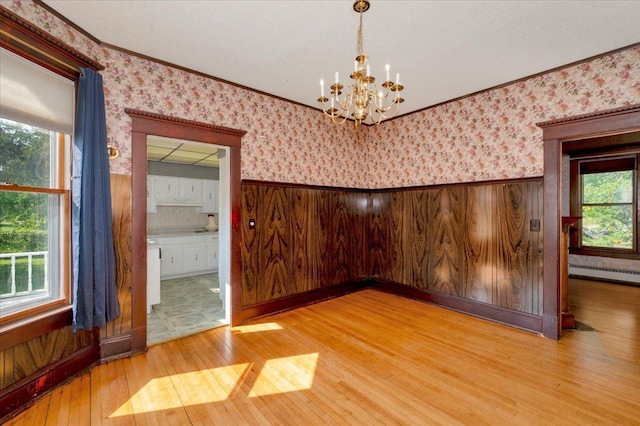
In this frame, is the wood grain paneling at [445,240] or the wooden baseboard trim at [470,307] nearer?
the wooden baseboard trim at [470,307]

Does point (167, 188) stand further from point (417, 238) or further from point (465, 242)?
point (465, 242)

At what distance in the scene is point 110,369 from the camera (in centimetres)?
255

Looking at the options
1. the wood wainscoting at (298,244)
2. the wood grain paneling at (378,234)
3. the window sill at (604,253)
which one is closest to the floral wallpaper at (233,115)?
the wood wainscoting at (298,244)

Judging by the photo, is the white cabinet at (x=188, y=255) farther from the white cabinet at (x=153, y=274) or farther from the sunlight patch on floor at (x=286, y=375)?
the sunlight patch on floor at (x=286, y=375)

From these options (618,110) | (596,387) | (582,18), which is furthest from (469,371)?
(582,18)

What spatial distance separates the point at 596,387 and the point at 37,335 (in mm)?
4323

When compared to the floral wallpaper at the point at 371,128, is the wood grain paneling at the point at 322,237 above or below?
below

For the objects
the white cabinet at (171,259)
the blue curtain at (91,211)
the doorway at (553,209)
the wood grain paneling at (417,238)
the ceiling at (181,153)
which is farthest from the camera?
the white cabinet at (171,259)

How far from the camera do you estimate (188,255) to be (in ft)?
20.4

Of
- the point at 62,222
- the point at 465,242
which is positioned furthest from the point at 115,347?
the point at 465,242

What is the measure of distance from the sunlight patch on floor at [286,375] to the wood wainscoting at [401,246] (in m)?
1.15

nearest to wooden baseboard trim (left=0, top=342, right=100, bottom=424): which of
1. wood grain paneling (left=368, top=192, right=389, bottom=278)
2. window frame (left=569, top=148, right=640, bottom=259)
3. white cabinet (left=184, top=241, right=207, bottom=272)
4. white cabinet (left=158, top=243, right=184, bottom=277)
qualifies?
white cabinet (left=158, top=243, right=184, bottom=277)

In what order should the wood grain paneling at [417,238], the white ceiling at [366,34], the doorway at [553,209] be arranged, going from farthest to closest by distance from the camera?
the wood grain paneling at [417,238] → the doorway at [553,209] → the white ceiling at [366,34]

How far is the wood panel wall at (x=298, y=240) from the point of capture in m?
3.71
